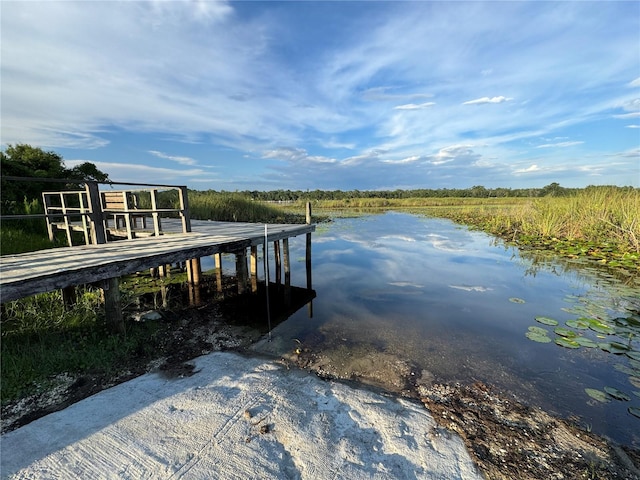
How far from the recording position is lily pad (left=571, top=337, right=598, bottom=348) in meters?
4.27

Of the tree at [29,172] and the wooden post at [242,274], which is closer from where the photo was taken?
the wooden post at [242,274]

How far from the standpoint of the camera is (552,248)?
35.5 feet

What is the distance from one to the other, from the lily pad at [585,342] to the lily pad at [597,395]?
1216mm

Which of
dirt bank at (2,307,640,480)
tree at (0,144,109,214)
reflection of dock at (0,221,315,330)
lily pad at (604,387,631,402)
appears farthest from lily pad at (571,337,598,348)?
tree at (0,144,109,214)

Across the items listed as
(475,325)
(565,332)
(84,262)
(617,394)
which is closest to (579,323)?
(565,332)

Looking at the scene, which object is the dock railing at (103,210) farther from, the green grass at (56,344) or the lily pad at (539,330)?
the lily pad at (539,330)

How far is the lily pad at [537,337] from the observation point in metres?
4.51

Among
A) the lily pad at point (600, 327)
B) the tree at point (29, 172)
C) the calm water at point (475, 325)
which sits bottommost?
the calm water at point (475, 325)

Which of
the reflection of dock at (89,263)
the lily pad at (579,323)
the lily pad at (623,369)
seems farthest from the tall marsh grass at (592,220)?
the reflection of dock at (89,263)

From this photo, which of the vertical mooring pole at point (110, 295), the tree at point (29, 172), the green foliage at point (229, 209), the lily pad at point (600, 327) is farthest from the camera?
the green foliage at point (229, 209)

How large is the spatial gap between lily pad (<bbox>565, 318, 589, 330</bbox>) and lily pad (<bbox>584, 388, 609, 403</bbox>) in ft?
6.47

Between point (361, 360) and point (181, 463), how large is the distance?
251 centimetres

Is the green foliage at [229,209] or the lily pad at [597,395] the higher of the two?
the green foliage at [229,209]

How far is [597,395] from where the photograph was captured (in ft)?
10.7
